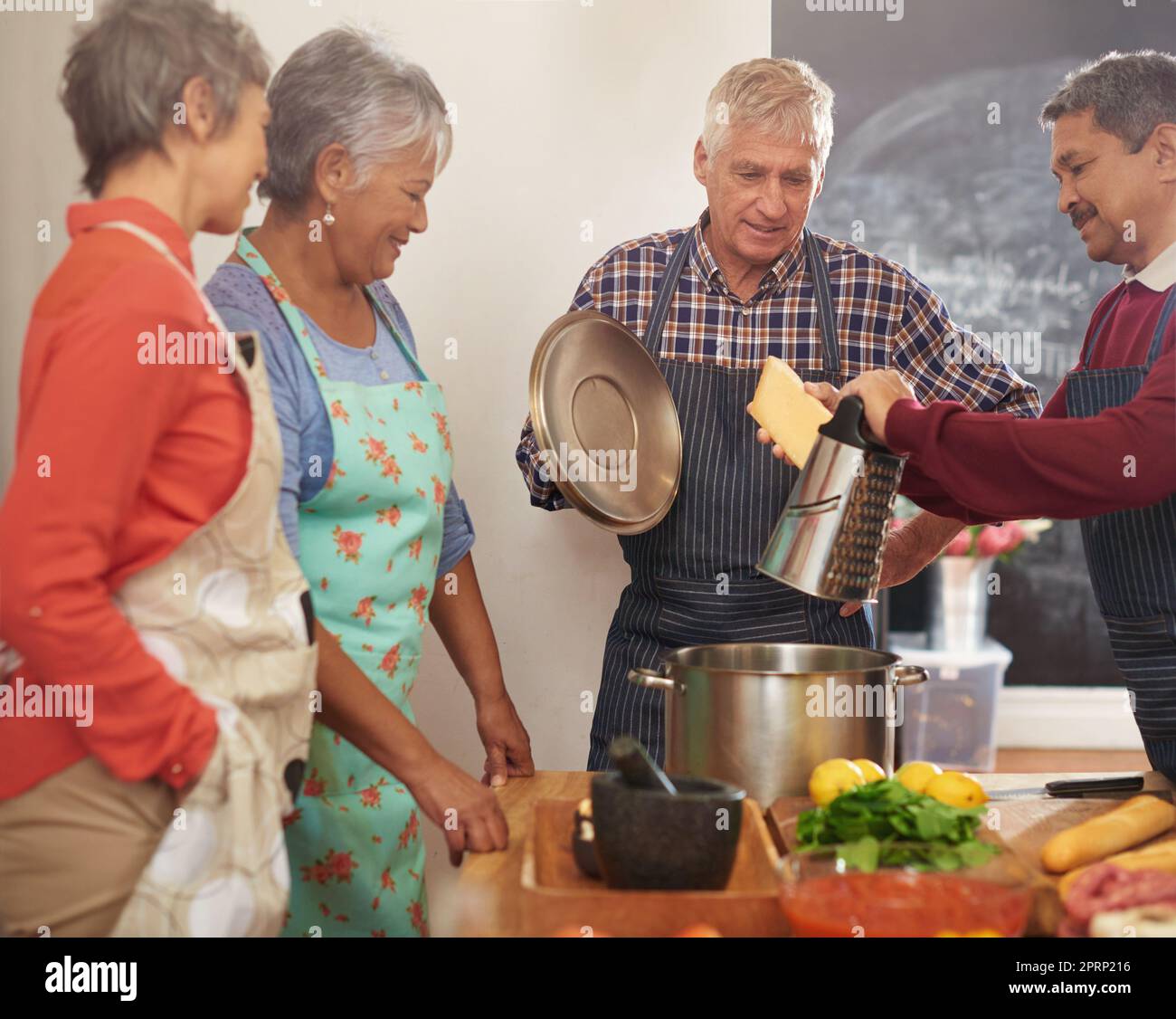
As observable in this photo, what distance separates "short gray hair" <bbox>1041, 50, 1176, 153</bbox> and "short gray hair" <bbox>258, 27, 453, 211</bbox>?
3.23ft

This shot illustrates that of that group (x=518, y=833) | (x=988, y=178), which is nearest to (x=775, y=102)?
(x=518, y=833)

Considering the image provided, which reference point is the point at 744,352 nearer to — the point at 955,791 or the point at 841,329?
the point at 841,329

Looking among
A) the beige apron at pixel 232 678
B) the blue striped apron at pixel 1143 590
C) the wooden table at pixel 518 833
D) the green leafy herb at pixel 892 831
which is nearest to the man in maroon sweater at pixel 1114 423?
the blue striped apron at pixel 1143 590

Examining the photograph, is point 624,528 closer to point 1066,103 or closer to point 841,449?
point 841,449

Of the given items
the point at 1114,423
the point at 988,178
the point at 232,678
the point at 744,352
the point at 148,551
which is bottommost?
the point at 232,678

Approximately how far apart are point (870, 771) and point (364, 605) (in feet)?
2.17

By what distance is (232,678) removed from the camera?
45.8 inches

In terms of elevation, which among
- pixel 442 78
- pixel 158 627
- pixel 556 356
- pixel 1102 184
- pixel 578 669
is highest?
pixel 442 78

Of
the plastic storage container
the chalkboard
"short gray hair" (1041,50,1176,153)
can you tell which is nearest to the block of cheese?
"short gray hair" (1041,50,1176,153)

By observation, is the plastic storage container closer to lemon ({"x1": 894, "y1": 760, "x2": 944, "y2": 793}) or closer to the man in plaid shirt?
the man in plaid shirt

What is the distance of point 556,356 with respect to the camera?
6.31 feet

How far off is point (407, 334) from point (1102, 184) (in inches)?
41.0

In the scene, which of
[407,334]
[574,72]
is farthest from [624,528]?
[574,72]
